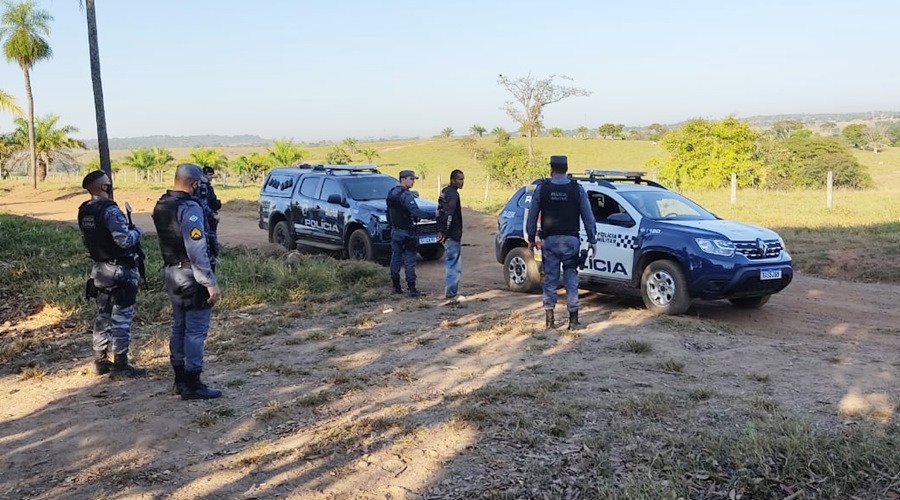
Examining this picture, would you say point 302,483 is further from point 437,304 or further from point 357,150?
point 357,150

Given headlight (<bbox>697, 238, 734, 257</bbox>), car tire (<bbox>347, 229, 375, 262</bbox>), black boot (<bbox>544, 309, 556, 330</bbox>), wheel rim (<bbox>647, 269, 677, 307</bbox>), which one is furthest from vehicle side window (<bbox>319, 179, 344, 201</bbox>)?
headlight (<bbox>697, 238, 734, 257</bbox>)

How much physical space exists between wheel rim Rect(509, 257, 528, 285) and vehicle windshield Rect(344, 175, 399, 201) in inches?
154

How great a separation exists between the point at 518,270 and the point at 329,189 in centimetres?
479

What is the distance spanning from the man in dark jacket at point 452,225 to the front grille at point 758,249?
3.31 m

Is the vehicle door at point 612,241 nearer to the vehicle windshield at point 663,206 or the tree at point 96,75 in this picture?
the vehicle windshield at point 663,206

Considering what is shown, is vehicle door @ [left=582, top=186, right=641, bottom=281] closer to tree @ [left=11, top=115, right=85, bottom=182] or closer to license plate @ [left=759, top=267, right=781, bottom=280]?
license plate @ [left=759, top=267, right=781, bottom=280]

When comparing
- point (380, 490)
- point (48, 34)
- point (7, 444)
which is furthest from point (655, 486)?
point (48, 34)

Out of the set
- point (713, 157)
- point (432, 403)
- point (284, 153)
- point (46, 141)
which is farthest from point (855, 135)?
point (432, 403)

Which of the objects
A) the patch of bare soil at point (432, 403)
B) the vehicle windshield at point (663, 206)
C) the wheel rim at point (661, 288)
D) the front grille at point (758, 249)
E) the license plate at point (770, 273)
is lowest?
the patch of bare soil at point (432, 403)

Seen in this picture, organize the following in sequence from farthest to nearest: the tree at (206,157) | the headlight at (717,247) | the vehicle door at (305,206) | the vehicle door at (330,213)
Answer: the tree at (206,157)
the vehicle door at (305,206)
the vehicle door at (330,213)
the headlight at (717,247)

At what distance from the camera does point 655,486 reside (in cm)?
362

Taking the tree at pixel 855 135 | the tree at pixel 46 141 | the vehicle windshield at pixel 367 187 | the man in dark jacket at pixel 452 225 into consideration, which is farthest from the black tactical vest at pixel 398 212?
the tree at pixel 855 135

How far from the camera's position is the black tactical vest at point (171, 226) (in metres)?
5.33

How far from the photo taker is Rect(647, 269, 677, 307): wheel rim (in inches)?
330
